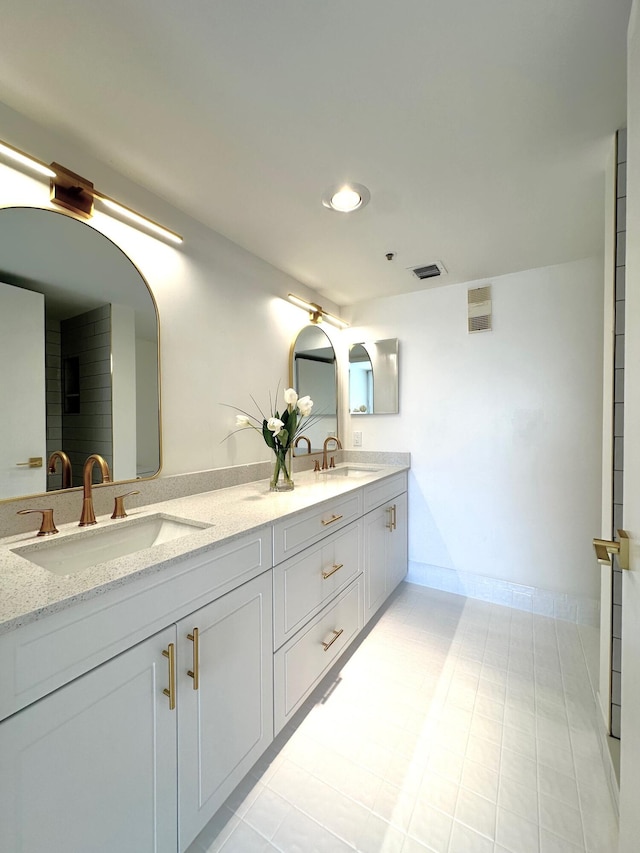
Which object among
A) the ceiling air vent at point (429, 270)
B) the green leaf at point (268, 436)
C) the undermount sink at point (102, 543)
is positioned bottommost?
the undermount sink at point (102, 543)

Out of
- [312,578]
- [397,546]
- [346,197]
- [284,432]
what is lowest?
[397,546]

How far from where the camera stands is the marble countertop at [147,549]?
677 millimetres

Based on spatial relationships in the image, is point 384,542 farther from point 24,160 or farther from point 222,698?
point 24,160

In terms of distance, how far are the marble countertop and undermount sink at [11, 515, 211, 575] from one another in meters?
0.01

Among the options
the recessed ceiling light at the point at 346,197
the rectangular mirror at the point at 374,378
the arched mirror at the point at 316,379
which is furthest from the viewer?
the rectangular mirror at the point at 374,378

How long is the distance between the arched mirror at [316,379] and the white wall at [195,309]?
25cm

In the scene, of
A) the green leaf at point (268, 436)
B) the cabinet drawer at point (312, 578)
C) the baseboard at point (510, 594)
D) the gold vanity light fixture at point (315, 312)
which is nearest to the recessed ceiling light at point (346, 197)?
the gold vanity light fixture at point (315, 312)

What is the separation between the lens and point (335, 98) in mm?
1046

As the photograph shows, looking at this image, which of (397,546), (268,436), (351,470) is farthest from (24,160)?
(397,546)

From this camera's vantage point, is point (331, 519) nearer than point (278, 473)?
Yes

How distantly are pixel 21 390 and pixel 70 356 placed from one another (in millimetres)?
188

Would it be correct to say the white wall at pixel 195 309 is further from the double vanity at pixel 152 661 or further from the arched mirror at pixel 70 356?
the double vanity at pixel 152 661

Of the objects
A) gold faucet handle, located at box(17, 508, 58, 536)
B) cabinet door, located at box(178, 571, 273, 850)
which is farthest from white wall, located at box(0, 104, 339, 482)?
cabinet door, located at box(178, 571, 273, 850)

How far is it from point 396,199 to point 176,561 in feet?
5.45
